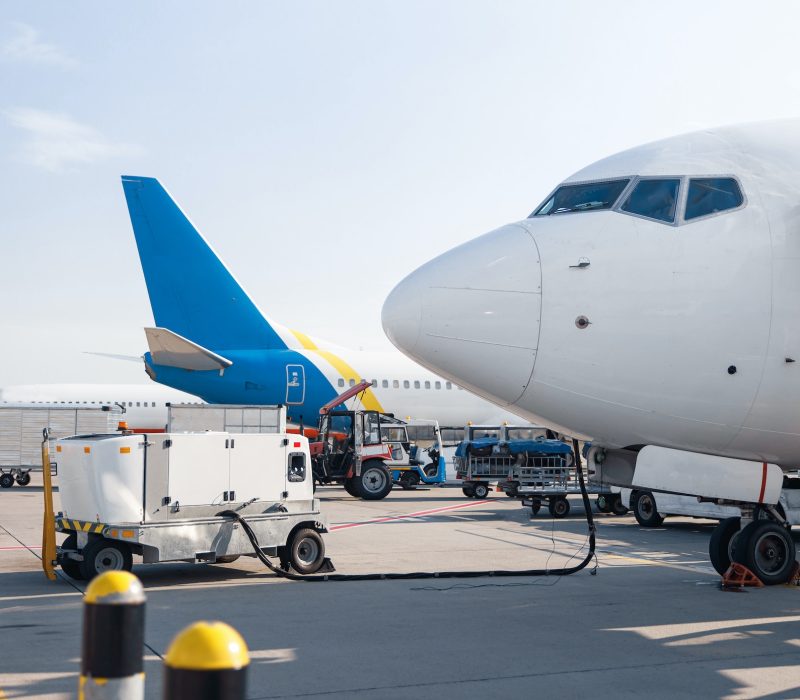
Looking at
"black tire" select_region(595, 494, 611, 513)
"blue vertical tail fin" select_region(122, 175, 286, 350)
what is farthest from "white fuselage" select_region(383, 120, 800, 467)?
"blue vertical tail fin" select_region(122, 175, 286, 350)

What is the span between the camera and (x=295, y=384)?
2981 cm

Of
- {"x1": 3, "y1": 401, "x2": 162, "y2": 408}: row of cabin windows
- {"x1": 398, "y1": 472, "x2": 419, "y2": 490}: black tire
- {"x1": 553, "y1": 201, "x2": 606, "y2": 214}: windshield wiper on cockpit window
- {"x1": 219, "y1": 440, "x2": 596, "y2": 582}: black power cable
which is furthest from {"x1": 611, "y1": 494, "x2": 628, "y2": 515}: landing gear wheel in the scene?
{"x1": 3, "y1": 401, "x2": 162, "y2": 408}: row of cabin windows

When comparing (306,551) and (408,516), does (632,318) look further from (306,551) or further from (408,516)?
(408,516)

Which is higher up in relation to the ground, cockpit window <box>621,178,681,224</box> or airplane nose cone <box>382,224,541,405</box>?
cockpit window <box>621,178,681,224</box>

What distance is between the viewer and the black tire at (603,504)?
21422 mm

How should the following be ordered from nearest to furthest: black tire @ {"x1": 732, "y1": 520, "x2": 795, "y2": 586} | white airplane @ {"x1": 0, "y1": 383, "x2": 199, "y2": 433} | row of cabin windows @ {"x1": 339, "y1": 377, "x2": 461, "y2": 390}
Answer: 1. black tire @ {"x1": 732, "y1": 520, "x2": 795, "y2": 586}
2. row of cabin windows @ {"x1": 339, "y1": 377, "x2": 461, "y2": 390}
3. white airplane @ {"x1": 0, "y1": 383, "x2": 199, "y2": 433}

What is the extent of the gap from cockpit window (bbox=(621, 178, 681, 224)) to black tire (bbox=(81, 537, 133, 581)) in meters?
6.90

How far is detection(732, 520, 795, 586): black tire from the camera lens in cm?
993

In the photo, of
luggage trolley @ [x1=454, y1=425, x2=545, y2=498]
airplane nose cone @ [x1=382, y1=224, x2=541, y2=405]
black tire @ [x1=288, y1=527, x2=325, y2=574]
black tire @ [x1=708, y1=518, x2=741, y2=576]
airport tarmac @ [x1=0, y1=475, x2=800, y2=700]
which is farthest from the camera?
luggage trolley @ [x1=454, y1=425, x2=545, y2=498]

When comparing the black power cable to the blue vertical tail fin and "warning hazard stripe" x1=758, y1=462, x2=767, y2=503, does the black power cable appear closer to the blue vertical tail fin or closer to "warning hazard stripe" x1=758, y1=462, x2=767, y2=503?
"warning hazard stripe" x1=758, y1=462, x2=767, y2=503

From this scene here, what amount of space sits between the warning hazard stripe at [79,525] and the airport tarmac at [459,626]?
0.66 meters

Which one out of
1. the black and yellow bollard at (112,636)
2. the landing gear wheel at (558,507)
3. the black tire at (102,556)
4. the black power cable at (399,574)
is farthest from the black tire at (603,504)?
the black and yellow bollard at (112,636)

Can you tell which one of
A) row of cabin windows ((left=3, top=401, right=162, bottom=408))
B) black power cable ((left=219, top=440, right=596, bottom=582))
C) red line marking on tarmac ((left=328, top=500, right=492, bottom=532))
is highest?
row of cabin windows ((left=3, top=401, right=162, bottom=408))

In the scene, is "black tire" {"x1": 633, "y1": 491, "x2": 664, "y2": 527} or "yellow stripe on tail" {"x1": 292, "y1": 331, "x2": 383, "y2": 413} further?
"yellow stripe on tail" {"x1": 292, "y1": 331, "x2": 383, "y2": 413}
